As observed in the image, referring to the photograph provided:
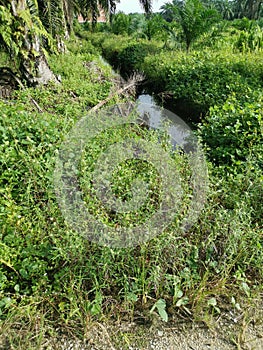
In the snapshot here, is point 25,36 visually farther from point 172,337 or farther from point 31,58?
point 172,337

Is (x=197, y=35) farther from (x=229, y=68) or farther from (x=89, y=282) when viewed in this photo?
(x=89, y=282)

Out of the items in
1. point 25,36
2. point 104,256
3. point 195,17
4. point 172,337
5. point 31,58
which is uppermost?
A: point 195,17

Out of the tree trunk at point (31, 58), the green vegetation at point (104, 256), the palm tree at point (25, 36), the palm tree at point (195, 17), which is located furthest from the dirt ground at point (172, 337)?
the palm tree at point (195, 17)

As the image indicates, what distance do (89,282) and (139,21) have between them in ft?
67.5

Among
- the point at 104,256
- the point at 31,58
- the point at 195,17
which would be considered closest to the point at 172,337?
the point at 104,256

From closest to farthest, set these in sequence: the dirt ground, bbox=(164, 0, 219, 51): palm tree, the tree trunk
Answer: the dirt ground → the tree trunk → bbox=(164, 0, 219, 51): palm tree

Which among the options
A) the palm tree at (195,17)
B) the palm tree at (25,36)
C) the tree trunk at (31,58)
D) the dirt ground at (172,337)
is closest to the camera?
the dirt ground at (172,337)

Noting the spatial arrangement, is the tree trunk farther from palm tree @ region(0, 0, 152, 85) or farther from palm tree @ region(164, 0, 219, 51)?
palm tree @ region(164, 0, 219, 51)

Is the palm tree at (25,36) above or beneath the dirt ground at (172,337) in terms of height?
above

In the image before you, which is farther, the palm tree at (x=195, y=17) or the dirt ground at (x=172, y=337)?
the palm tree at (x=195, y=17)

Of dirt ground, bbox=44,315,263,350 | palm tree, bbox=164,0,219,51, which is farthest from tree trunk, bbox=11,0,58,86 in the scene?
palm tree, bbox=164,0,219,51

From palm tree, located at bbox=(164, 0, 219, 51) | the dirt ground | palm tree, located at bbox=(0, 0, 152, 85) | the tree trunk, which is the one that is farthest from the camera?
palm tree, located at bbox=(164, 0, 219, 51)

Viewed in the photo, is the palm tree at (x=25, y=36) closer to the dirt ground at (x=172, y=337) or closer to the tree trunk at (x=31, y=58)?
the tree trunk at (x=31, y=58)

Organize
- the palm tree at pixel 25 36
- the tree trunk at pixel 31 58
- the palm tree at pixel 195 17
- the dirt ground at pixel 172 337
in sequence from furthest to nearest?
1. the palm tree at pixel 195 17
2. the tree trunk at pixel 31 58
3. the palm tree at pixel 25 36
4. the dirt ground at pixel 172 337
